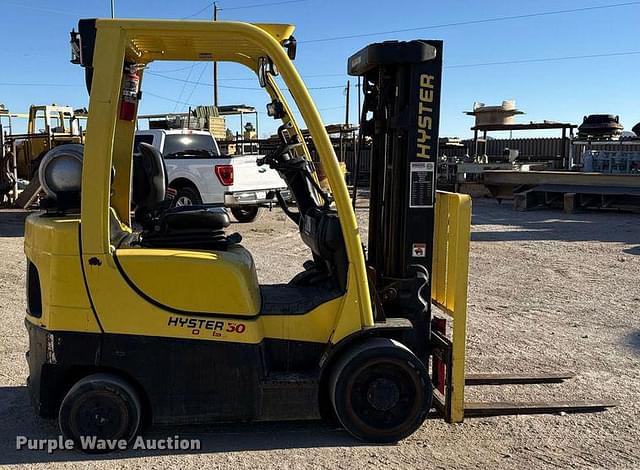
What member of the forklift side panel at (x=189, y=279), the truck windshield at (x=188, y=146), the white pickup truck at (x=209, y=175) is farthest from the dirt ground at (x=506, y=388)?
the truck windshield at (x=188, y=146)

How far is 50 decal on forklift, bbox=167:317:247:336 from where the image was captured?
3.80m

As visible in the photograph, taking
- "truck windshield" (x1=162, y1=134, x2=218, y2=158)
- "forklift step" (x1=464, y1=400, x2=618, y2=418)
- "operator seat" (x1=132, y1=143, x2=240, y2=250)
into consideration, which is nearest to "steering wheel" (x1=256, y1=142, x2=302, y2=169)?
"operator seat" (x1=132, y1=143, x2=240, y2=250)

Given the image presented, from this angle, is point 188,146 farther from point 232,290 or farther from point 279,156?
point 232,290

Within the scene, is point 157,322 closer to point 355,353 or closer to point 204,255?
point 204,255

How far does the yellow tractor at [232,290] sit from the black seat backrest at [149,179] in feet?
0.94

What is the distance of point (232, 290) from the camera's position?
12.6 feet

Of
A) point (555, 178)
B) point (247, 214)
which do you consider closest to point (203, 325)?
point (247, 214)

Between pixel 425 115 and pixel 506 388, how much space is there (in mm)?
2352

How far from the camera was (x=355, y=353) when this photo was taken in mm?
3896

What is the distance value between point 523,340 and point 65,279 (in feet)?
14.8

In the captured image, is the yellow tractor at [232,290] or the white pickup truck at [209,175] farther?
the white pickup truck at [209,175]

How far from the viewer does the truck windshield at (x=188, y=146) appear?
553 inches

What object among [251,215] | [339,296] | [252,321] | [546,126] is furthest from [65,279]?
[546,126]

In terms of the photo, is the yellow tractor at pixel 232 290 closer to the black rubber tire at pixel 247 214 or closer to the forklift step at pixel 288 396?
the forklift step at pixel 288 396
